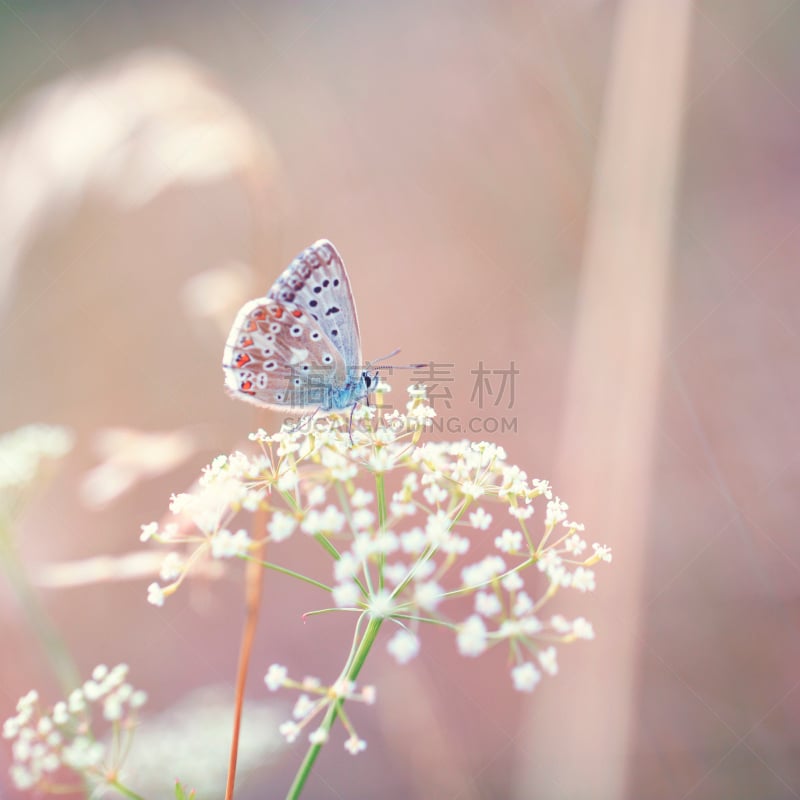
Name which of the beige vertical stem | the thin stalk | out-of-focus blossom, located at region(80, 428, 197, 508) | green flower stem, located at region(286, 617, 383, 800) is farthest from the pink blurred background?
green flower stem, located at region(286, 617, 383, 800)

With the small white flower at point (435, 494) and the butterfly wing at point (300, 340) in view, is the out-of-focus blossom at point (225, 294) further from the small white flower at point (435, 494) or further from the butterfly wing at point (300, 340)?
the small white flower at point (435, 494)

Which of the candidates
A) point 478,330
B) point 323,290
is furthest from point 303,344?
point 478,330

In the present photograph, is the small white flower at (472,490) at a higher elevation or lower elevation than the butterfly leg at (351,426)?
lower

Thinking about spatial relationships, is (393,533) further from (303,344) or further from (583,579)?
(303,344)

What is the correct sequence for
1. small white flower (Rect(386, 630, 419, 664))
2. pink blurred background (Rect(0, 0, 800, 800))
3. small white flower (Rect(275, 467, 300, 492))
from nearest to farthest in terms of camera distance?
small white flower (Rect(386, 630, 419, 664))
small white flower (Rect(275, 467, 300, 492))
pink blurred background (Rect(0, 0, 800, 800))

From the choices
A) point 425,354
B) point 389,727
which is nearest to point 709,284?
point 425,354

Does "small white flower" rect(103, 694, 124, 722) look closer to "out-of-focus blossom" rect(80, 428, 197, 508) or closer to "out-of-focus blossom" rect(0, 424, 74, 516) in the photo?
"out-of-focus blossom" rect(80, 428, 197, 508)

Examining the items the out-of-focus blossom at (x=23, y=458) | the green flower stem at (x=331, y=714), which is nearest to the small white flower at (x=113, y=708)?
the green flower stem at (x=331, y=714)
